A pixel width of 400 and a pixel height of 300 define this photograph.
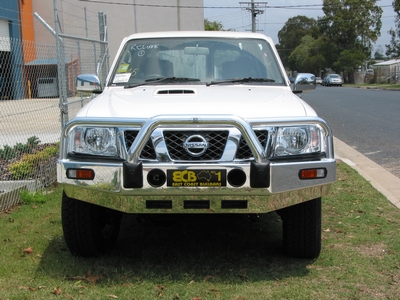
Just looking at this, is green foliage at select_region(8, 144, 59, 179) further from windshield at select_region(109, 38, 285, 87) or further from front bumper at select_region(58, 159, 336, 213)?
front bumper at select_region(58, 159, 336, 213)

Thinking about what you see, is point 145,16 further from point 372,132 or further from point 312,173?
point 312,173

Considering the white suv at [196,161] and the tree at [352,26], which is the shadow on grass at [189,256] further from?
the tree at [352,26]

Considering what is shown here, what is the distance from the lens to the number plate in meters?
3.56

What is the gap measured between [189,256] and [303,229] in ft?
3.02

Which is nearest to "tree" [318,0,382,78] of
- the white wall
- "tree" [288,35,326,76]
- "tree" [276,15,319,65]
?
"tree" [288,35,326,76]

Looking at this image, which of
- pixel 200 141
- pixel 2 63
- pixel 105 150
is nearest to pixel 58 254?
pixel 105 150

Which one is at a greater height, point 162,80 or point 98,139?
point 162,80

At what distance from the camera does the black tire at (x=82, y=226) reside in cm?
411

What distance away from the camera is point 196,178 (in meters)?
3.58

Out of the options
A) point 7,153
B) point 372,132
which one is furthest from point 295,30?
point 7,153

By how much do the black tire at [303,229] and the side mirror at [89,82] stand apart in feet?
7.35

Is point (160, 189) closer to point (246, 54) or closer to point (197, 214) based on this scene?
point (197, 214)

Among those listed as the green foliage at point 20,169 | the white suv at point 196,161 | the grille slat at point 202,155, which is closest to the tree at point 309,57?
the green foliage at point 20,169

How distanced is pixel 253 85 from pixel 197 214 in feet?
5.16
